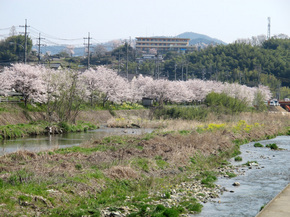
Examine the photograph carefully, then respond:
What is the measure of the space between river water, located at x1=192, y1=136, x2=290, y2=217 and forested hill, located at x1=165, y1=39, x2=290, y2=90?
113 metres

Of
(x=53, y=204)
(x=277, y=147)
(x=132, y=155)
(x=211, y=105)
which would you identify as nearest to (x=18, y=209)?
(x=53, y=204)

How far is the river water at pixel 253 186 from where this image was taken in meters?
17.5

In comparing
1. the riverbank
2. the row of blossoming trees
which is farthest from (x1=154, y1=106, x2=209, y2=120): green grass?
the row of blossoming trees

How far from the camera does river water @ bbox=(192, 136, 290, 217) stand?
1755 centimetres

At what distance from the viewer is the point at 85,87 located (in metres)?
64.8

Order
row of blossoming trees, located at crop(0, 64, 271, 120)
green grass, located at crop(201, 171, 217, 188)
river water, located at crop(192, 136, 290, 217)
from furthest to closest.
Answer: row of blossoming trees, located at crop(0, 64, 271, 120) → green grass, located at crop(201, 171, 217, 188) → river water, located at crop(192, 136, 290, 217)

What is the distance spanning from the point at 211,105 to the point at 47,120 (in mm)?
29490

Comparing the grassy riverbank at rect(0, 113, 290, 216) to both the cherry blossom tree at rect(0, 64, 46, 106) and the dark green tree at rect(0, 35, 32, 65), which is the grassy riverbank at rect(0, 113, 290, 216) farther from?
the dark green tree at rect(0, 35, 32, 65)

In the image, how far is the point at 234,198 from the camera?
19.6 metres

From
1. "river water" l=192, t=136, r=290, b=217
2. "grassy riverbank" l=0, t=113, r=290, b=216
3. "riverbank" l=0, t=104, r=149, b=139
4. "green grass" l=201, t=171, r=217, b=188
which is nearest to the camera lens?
"grassy riverbank" l=0, t=113, r=290, b=216

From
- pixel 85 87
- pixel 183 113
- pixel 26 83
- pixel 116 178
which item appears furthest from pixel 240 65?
pixel 116 178

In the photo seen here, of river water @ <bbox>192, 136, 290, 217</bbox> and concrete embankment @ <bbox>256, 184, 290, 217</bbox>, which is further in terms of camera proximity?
river water @ <bbox>192, 136, 290, 217</bbox>

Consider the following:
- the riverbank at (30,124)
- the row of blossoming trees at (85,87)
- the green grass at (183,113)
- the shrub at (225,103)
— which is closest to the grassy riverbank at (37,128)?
the riverbank at (30,124)

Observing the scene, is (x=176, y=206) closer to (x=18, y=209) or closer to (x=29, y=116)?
(x=18, y=209)
